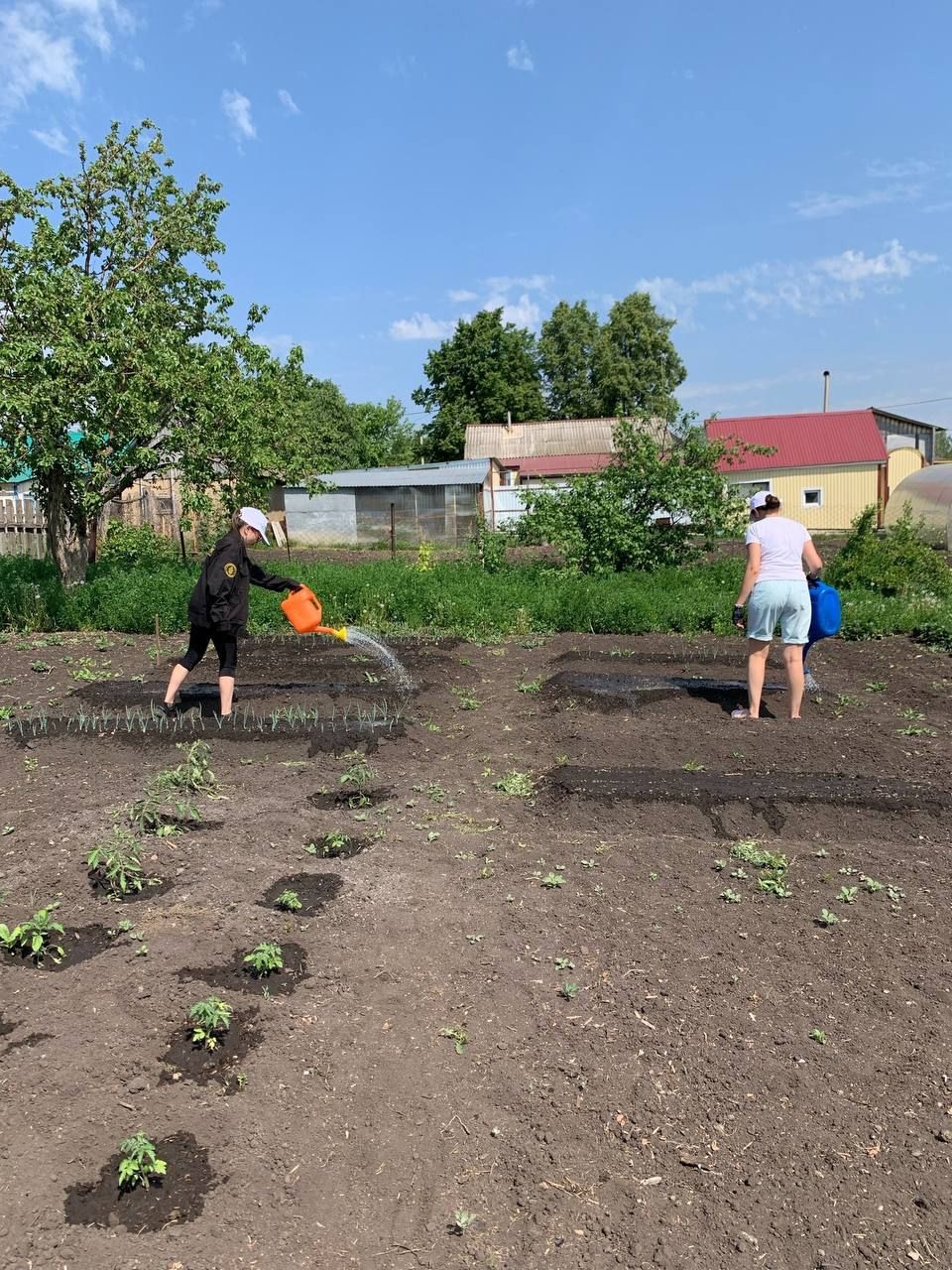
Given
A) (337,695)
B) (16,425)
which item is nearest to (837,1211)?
(337,695)

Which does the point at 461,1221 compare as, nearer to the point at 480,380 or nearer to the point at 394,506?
the point at 394,506

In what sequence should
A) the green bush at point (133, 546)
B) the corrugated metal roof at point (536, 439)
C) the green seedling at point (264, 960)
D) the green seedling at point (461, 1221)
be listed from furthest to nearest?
1. the corrugated metal roof at point (536, 439)
2. the green bush at point (133, 546)
3. the green seedling at point (264, 960)
4. the green seedling at point (461, 1221)

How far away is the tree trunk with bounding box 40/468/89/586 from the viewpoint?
39.1 feet

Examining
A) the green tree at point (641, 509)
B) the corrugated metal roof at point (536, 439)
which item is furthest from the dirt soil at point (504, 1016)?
the corrugated metal roof at point (536, 439)

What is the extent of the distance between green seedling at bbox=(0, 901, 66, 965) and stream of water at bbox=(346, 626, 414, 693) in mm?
3825

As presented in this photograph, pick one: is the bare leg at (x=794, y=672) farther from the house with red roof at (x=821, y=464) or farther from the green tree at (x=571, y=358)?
the green tree at (x=571, y=358)

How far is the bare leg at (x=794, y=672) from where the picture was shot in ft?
20.6

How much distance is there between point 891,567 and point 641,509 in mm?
3528

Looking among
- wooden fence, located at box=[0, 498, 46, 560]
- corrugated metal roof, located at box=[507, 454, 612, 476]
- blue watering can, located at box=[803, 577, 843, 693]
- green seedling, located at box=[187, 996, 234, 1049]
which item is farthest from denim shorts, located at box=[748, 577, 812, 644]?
corrugated metal roof, located at box=[507, 454, 612, 476]

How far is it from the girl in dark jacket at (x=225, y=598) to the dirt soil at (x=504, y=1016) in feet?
3.15

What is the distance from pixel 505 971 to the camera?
133 inches

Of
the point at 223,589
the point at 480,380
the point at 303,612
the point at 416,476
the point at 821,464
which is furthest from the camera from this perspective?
the point at 480,380

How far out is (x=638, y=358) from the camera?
4828cm

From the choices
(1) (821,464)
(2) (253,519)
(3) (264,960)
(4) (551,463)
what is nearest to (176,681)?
(2) (253,519)
